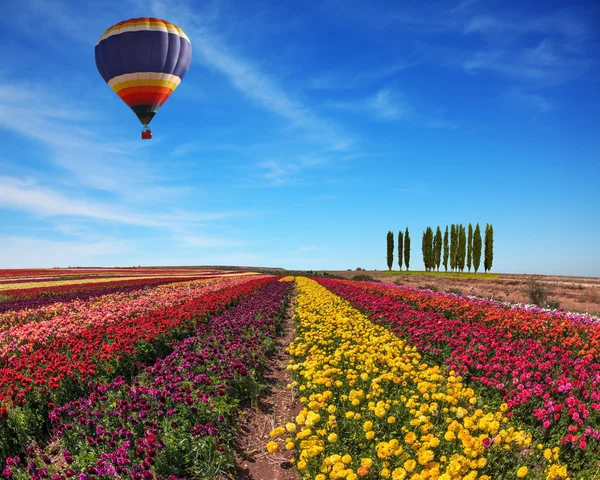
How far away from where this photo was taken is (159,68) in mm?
22719

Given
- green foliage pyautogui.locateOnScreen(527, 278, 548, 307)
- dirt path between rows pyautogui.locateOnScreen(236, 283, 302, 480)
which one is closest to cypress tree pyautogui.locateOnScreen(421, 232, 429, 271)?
green foliage pyautogui.locateOnScreen(527, 278, 548, 307)

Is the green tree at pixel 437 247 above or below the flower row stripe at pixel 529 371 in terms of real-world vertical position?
above

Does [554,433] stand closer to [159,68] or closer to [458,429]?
[458,429]

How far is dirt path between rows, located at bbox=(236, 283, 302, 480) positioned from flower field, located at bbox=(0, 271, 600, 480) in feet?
0.52

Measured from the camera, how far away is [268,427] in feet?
22.5

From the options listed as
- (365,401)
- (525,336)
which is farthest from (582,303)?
(365,401)

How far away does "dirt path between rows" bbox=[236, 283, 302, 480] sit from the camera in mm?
5604

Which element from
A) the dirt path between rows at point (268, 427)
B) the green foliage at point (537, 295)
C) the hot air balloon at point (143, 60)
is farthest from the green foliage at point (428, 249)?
the dirt path between rows at point (268, 427)

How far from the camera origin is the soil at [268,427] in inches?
221

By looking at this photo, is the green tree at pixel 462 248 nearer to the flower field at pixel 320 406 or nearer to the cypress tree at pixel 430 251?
the cypress tree at pixel 430 251

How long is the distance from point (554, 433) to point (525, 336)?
5314 mm

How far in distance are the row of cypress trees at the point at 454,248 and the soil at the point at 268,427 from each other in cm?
7064

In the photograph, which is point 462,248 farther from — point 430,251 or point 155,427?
point 155,427

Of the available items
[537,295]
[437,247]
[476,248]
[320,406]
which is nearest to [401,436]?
[320,406]
